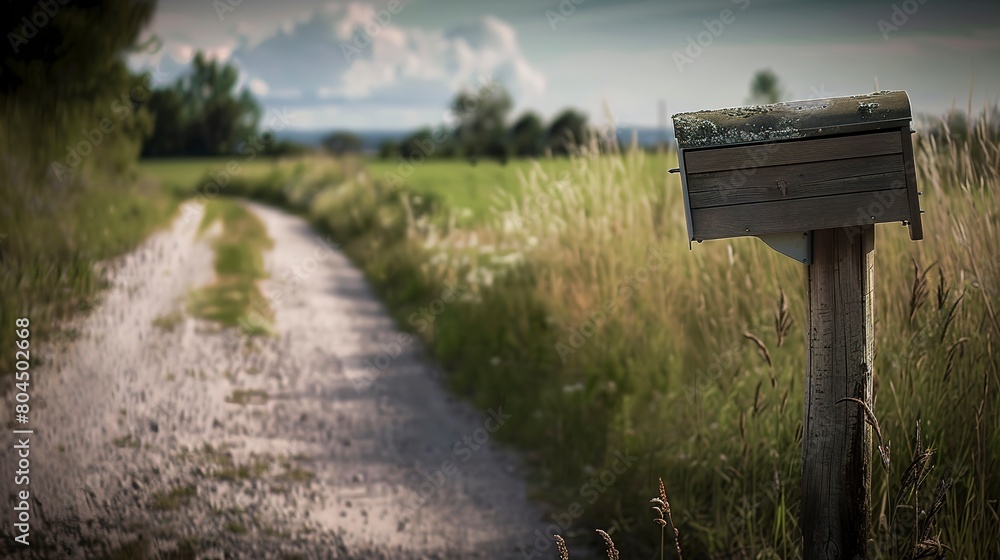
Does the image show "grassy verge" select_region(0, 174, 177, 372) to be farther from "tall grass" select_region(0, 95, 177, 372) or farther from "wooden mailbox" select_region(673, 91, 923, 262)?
"wooden mailbox" select_region(673, 91, 923, 262)

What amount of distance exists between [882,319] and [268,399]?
396 centimetres

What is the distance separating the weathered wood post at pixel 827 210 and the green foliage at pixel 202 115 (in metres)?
6.33

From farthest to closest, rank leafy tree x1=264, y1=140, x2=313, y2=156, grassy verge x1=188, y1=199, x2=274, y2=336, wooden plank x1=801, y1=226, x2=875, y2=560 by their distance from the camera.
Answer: leafy tree x1=264, y1=140, x2=313, y2=156
grassy verge x1=188, y1=199, x2=274, y2=336
wooden plank x1=801, y1=226, x2=875, y2=560

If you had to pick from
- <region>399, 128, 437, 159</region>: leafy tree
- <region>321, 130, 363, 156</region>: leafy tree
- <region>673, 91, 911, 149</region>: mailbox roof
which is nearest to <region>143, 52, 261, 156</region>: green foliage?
<region>399, 128, 437, 159</region>: leafy tree

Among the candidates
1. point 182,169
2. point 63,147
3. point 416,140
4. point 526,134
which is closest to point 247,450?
point 63,147

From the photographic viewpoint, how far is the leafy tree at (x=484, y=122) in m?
8.51

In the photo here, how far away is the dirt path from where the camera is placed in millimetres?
3584

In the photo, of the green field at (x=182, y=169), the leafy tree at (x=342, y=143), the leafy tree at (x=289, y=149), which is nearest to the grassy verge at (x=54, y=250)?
the green field at (x=182, y=169)

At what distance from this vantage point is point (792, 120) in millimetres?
2191

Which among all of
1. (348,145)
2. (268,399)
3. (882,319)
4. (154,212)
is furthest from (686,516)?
(348,145)

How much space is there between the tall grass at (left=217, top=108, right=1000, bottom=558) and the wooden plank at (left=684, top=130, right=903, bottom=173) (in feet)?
2.17

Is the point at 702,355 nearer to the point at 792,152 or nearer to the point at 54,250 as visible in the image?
the point at 792,152

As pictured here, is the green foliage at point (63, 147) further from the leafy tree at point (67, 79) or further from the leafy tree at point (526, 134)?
the leafy tree at point (526, 134)

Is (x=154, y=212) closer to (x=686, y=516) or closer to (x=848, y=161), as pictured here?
(x=686, y=516)
